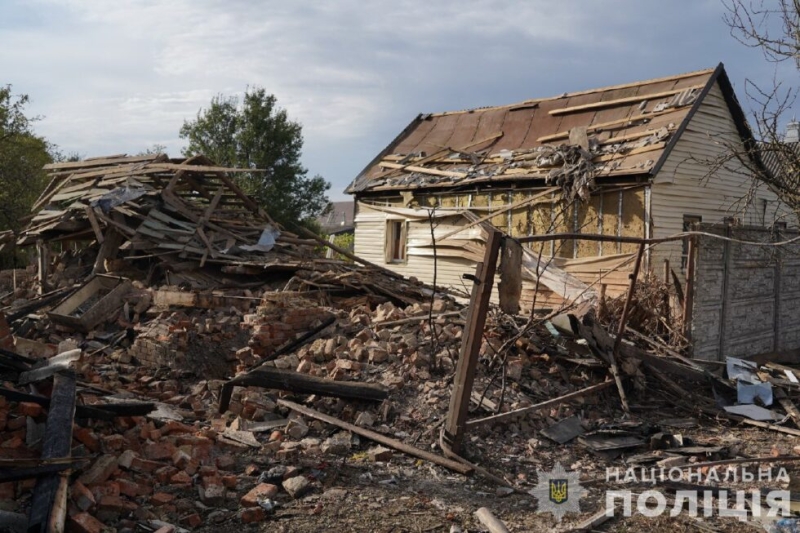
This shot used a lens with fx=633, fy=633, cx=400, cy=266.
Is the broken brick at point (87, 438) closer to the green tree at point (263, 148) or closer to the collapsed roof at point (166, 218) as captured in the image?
the collapsed roof at point (166, 218)

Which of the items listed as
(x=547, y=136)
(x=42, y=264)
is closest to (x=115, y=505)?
(x=42, y=264)

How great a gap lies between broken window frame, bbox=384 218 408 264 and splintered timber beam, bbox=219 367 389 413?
10588mm

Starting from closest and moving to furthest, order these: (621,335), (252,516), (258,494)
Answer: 1. (252,516)
2. (258,494)
3. (621,335)

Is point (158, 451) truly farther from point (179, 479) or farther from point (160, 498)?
point (160, 498)

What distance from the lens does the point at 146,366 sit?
8.83 m

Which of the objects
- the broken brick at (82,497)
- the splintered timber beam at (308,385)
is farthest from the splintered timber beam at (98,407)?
the splintered timber beam at (308,385)

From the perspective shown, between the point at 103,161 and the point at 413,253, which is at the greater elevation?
the point at 103,161

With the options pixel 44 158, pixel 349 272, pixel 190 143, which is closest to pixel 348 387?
pixel 349 272

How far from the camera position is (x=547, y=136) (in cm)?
1521

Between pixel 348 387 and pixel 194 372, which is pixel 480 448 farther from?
pixel 194 372

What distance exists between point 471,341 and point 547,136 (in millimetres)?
10774

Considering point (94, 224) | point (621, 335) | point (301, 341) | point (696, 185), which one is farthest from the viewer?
point (696, 185)

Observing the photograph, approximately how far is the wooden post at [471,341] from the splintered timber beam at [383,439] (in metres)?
0.21

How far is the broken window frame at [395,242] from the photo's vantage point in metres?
17.2
